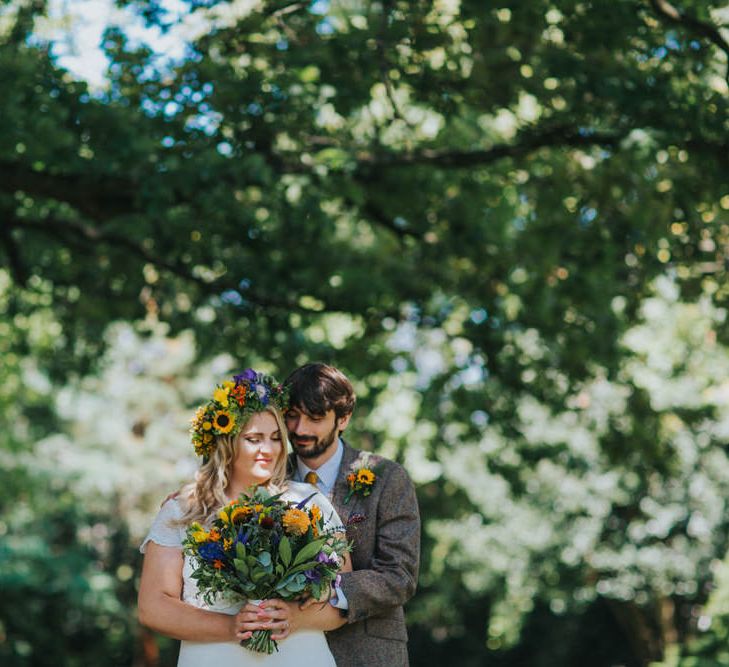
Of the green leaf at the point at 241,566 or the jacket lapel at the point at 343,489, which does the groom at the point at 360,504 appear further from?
the green leaf at the point at 241,566

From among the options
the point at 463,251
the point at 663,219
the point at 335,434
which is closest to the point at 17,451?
the point at 463,251

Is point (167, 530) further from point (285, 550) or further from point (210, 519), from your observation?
point (285, 550)

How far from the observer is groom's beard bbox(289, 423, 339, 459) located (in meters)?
4.66

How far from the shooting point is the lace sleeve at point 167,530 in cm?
434

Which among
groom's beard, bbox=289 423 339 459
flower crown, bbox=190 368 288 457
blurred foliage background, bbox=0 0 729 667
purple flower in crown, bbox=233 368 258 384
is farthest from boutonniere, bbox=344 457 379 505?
blurred foliage background, bbox=0 0 729 667

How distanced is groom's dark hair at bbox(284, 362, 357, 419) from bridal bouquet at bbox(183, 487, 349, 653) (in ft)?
1.76

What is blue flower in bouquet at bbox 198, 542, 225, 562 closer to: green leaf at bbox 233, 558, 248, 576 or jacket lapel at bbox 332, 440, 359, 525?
green leaf at bbox 233, 558, 248, 576

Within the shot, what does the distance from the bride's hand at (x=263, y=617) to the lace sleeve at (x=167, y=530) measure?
0.38 m

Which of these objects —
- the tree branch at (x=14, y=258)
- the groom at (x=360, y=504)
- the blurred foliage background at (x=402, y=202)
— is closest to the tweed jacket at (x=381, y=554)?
the groom at (x=360, y=504)

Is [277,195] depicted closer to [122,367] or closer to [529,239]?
[529,239]

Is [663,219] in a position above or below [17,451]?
above

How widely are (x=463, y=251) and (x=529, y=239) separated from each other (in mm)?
728

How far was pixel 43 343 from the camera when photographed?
1399 centimetres

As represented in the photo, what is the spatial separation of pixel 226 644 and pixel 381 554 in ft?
2.34
